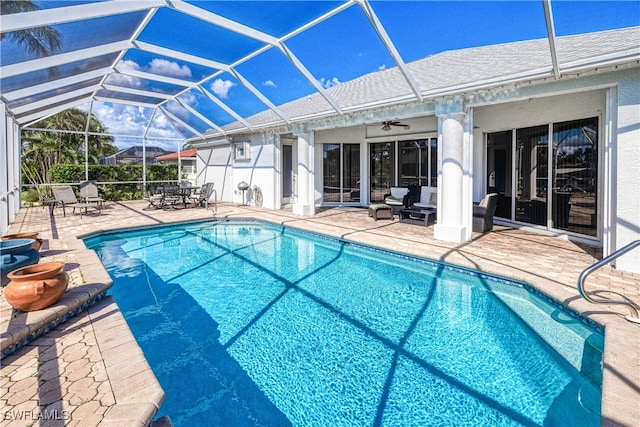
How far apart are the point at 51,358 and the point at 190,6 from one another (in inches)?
232

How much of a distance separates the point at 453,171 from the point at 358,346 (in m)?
5.17

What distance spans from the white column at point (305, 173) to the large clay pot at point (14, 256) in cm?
834

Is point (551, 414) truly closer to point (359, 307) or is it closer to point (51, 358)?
point (359, 307)

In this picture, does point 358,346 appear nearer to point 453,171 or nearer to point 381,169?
point 453,171

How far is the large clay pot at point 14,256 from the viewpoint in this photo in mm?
4699

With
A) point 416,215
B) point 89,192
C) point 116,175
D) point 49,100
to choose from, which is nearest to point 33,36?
point 49,100

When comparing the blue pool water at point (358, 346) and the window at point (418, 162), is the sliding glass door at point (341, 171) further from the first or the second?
the blue pool water at point (358, 346)

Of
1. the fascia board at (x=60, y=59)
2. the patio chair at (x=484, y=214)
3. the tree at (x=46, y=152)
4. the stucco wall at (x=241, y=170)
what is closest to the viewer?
the fascia board at (x=60, y=59)

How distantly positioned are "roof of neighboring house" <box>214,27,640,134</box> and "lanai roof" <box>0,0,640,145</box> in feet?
0.06

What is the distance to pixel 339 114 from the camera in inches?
400

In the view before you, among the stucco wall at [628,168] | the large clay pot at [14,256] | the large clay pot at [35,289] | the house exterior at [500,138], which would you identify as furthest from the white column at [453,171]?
the large clay pot at [14,256]

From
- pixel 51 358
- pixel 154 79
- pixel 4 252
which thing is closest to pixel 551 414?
pixel 51 358

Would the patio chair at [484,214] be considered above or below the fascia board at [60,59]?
below

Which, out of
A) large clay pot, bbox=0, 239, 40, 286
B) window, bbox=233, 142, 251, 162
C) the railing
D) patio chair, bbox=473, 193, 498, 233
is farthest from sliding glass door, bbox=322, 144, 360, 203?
large clay pot, bbox=0, 239, 40, 286
